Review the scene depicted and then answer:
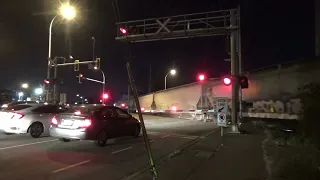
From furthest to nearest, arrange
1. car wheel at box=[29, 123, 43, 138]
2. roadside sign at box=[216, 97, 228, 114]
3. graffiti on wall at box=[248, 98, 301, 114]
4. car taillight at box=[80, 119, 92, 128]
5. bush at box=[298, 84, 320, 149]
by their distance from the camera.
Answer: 1. graffiti on wall at box=[248, 98, 301, 114]
2. roadside sign at box=[216, 97, 228, 114]
3. car wheel at box=[29, 123, 43, 138]
4. car taillight at box=[80, 119, 92, 128]
5. bush at box=[298, 84, 320, 149]

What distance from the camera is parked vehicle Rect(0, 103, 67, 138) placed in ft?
44.0

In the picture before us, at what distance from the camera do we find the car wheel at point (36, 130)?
1374 cm

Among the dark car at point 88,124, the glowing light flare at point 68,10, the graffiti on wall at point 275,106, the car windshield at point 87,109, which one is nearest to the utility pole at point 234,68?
the dark car at point 88,124

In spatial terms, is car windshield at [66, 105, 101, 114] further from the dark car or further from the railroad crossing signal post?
the railroad crossing signal post

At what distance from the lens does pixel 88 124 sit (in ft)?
37.0

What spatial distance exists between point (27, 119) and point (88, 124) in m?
3.86

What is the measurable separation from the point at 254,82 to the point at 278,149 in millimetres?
26622

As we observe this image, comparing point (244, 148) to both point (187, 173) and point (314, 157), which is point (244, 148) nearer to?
point (314, 157)

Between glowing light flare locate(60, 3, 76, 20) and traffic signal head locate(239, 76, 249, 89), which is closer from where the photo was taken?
traffic signal head locate(239, 76, 249, 89)

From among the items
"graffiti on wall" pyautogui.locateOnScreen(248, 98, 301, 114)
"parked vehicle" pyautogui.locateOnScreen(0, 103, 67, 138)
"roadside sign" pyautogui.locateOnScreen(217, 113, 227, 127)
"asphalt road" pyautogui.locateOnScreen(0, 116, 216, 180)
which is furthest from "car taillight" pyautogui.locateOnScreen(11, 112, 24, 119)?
"graffiti on wall" pyautogui.locateOnScreen(248, 98, 301, 114)

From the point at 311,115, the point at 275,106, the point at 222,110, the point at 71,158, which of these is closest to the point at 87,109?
the point at 71,158

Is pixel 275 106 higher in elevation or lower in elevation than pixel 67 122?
higher

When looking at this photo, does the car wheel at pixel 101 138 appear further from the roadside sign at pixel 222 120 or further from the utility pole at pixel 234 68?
the utility pole at pixel 234 68

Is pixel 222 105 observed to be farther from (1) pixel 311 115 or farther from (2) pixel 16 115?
(2) pixel 16 115
